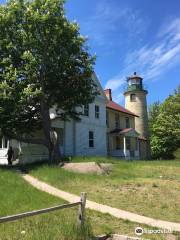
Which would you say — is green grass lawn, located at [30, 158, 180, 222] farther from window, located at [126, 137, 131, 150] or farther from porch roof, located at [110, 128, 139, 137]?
window, located at [126, 137, 131, 150]

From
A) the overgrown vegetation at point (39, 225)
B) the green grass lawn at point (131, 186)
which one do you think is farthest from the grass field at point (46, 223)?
the green grass lawn at point (131, 186)

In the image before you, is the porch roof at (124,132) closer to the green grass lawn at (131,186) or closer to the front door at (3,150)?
the front door at (3,150)

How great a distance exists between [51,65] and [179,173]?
1192cm

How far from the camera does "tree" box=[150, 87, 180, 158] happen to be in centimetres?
5231

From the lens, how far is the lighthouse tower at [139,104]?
53.2 metres

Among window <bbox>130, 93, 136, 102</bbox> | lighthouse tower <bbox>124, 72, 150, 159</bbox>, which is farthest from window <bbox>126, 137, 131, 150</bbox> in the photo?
window <bbox>130, 93, 136, 102</bbox>

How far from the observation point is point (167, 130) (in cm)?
5297

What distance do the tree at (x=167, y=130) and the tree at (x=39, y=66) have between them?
83.2 ft

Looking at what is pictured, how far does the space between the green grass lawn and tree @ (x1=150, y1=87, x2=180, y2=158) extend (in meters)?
26.8

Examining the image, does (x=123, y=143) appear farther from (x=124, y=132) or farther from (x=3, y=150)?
(x=3, y=150)

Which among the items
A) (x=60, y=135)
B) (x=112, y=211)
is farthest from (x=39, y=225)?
(x=60, y=135)

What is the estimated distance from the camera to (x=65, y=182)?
65.7 feet

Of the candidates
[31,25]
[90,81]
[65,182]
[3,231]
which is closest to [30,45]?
[31,25]

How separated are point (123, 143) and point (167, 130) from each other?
1070cm
